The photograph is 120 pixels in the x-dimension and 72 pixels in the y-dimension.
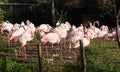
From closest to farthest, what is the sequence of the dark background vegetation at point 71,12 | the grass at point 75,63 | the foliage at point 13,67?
the grass at point 75,63, the foliage at point 13,67, the dark background vegetation at point 71,12

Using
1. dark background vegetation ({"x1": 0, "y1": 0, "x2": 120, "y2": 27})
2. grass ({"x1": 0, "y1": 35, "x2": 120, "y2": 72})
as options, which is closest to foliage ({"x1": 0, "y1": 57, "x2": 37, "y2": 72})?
grass ({"x1": 0, "y1": 35, "x2": 120, "y2": 72})

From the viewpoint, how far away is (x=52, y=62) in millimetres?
13078

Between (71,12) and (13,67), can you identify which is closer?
(13,67)

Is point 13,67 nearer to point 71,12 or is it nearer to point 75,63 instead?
point 75,63

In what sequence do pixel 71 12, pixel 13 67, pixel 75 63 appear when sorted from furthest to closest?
pixel 71 12
pixel 13 67
pixel 75 63

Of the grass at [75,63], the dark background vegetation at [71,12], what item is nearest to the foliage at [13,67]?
the grass at [75,63]

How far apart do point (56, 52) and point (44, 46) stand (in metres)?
1.73

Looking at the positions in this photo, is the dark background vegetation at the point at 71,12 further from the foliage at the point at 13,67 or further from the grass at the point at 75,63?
the foliage at the point at 13,67

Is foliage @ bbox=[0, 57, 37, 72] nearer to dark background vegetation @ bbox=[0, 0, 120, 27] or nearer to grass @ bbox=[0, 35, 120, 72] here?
grass @ bbox=[0, 35, 120, 72]

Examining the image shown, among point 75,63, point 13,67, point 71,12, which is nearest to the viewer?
point 75,63

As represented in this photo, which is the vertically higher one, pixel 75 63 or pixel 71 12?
pixel 71 12

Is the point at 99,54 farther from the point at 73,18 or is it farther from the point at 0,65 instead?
the point at 73,18

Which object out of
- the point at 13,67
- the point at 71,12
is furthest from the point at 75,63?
the point at 71,12

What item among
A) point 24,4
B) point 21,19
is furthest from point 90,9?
point 24,4
